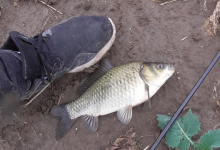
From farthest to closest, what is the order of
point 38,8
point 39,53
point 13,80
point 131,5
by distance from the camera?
point 38,8
point 131,5
point 39,53
point 13,80

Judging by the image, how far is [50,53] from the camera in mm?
2336

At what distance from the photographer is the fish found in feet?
7.63

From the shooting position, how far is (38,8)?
119 inches

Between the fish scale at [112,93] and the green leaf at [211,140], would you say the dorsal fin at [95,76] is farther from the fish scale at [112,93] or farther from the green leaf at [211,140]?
the green leaf at [211,140]

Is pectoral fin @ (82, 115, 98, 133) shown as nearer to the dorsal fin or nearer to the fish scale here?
the fish scale

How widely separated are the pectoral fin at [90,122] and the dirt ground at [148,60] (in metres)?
0.10

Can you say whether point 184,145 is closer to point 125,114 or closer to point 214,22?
point 125,114

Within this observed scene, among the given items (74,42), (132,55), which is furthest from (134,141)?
(74,42)

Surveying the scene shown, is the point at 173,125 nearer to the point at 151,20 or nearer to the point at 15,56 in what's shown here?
the point at 151,20

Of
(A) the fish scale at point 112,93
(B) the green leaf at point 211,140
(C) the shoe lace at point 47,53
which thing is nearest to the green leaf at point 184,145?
(B) the green leaf at point 211,140

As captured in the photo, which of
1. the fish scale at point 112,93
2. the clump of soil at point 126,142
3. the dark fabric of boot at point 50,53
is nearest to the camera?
the dark fabric of boot at point 50,53

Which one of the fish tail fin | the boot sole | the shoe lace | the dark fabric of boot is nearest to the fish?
the fish tail fin

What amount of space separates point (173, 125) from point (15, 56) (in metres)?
1.58

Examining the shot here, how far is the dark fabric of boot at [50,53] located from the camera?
207 cm
